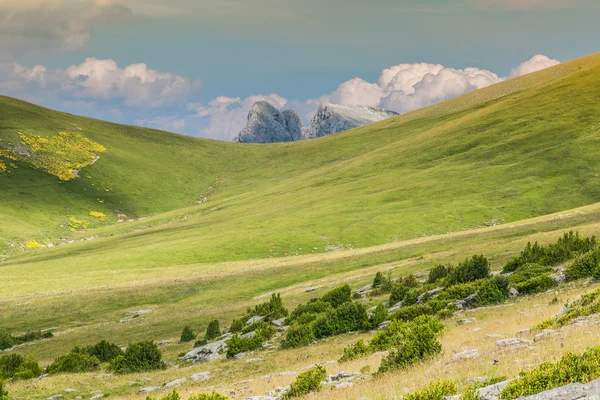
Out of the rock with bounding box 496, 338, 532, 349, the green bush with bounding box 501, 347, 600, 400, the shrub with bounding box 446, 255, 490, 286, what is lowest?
the shrub with bounding box 446, 255, 490, 286

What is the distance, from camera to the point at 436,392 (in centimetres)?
1123

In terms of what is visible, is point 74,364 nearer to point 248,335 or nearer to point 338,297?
point 248,335

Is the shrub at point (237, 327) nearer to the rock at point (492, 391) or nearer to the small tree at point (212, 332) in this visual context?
the small tree at point (212, 332)

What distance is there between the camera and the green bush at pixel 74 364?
32781 millimetres

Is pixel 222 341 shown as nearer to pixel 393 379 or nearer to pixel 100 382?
pixel 100 382

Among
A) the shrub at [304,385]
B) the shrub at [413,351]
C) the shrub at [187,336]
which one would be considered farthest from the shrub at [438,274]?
the shrub at [304,385]

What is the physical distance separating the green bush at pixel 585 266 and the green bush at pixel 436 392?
19.5 meters

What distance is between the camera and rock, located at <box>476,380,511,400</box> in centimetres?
1045

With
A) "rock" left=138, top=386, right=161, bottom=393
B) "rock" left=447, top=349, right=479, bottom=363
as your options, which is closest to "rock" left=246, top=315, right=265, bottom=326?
"rock" left=138, top=386, right=161, bottom=393

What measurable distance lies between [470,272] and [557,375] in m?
24.3

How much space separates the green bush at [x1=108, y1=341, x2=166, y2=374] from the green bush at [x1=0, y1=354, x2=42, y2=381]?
193 inches

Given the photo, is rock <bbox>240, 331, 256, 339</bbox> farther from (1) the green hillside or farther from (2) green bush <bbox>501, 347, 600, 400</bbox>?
(1) the green hillside

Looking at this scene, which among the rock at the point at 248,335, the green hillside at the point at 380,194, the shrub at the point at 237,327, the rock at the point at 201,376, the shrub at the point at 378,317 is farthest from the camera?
the green hillside at the point at 380,194

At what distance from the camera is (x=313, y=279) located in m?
61.0
